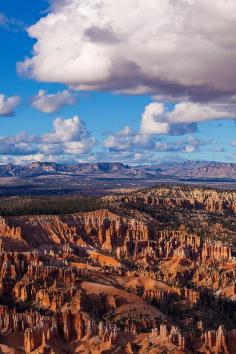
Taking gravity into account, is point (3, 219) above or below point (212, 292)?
above

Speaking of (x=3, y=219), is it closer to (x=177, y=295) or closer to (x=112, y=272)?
(x=112, y=272)

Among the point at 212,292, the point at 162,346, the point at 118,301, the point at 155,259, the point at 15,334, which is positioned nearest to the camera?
the point at 162,346

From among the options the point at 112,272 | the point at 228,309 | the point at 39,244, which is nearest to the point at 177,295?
the point at 228,309

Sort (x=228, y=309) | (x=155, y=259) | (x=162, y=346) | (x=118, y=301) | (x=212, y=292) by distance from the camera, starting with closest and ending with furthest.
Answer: (x=162, y=346) < (x=118, y=301) < (x=228, y=309) < (x=212, y=292) < (x=155, y=259)

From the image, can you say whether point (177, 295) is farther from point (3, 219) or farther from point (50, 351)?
point (3, 219)

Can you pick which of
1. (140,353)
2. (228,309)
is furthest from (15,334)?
(228,309)

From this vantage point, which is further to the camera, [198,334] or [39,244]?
[39,244]
